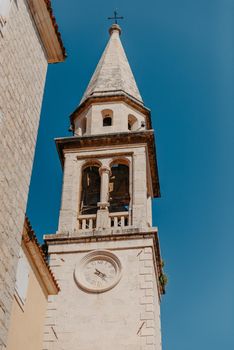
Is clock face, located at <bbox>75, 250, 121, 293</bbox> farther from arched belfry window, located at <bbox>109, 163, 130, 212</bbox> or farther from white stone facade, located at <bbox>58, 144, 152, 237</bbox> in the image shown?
arched belfry window, located at <bbox>109, 163, 130, 212</bbox>

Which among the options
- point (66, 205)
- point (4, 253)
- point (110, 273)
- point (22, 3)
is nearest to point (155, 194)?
point (66, 205)

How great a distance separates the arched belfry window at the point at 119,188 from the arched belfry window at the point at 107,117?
168 cm

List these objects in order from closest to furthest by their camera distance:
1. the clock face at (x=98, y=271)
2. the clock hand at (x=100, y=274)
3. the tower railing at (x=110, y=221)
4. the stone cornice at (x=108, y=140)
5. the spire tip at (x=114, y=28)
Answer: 1. the clock face at (x=98, y=271)
2. the clock hand at (x=100, y=274)
3. the tower railing at (x=110, y=221)
4. the stone cornice at (x=108, y=140)
5. the spire tip at (x=114, y=28)

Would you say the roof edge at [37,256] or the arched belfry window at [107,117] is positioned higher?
the arched belfry window at [107,117]

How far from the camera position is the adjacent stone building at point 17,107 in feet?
22.8

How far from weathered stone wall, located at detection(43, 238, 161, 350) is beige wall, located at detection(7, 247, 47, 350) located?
1.62 metres

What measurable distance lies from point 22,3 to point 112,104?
11998mm

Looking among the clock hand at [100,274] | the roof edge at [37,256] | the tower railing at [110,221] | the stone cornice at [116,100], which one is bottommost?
the roof edge at [37,256]

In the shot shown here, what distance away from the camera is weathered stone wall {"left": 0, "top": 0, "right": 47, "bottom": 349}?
6.89 m

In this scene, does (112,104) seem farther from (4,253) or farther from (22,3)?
(4,253)

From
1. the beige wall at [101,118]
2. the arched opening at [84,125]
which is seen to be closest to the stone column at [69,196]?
the beige wall at [101,118]

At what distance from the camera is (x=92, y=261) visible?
15906mm

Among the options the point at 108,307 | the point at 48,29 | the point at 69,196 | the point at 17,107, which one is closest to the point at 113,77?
the point at 69,196

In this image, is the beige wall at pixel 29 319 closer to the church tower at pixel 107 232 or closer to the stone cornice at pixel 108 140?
the church tower at pixel 107 232
